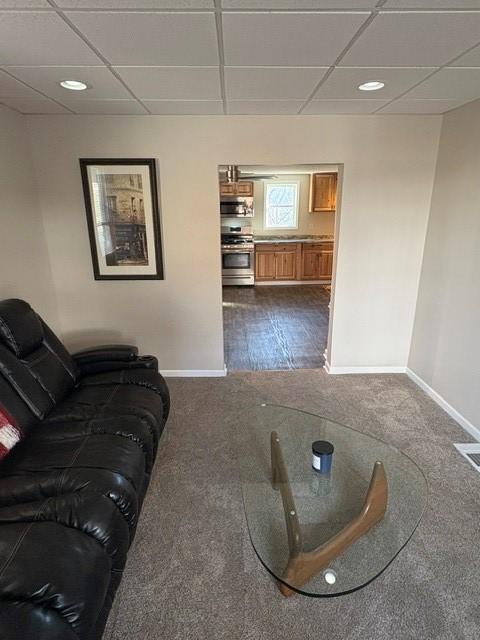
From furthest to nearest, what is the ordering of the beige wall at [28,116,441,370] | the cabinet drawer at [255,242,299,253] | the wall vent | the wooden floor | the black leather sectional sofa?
the cabinet drawer at [255,242,299,253]
the wooden floor
the beige wall at [28,116,441,370]
the wall vent
the black leather sectional sofa

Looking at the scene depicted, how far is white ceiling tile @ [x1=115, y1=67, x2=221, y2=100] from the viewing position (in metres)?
1.87

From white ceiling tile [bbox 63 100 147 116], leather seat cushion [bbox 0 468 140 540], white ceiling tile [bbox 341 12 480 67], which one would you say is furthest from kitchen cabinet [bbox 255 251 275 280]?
leather seat cushion [bbox 0 468 140 540]

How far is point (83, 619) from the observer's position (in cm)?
103

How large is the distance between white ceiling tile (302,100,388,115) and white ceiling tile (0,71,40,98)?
1.87m

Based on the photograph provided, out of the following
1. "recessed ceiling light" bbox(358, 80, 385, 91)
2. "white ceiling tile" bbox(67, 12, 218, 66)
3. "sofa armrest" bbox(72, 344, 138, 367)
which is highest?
"recessed ceiling light" bbox(358, 80, 385, 91)

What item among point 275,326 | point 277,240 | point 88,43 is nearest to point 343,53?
point 88,43

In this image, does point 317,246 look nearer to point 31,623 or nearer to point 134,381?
point 134,381

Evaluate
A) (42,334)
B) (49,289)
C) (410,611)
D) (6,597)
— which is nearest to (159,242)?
(49,289)

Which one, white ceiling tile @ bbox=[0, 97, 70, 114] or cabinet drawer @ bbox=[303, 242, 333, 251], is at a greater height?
white ceiling tile @ bbox=[0, 97, 70, 114]

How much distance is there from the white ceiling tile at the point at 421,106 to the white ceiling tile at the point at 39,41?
209cm

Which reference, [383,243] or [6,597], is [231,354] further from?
[6,597]

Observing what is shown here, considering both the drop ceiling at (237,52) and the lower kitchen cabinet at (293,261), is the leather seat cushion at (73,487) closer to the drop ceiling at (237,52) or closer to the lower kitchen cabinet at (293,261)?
the drop ceiling at (237,52)

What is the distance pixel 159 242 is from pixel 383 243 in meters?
2.04

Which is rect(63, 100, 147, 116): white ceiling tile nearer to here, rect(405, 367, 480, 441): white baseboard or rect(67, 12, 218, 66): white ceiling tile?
rect(67, 12, 218, 66): white ceiling tile
